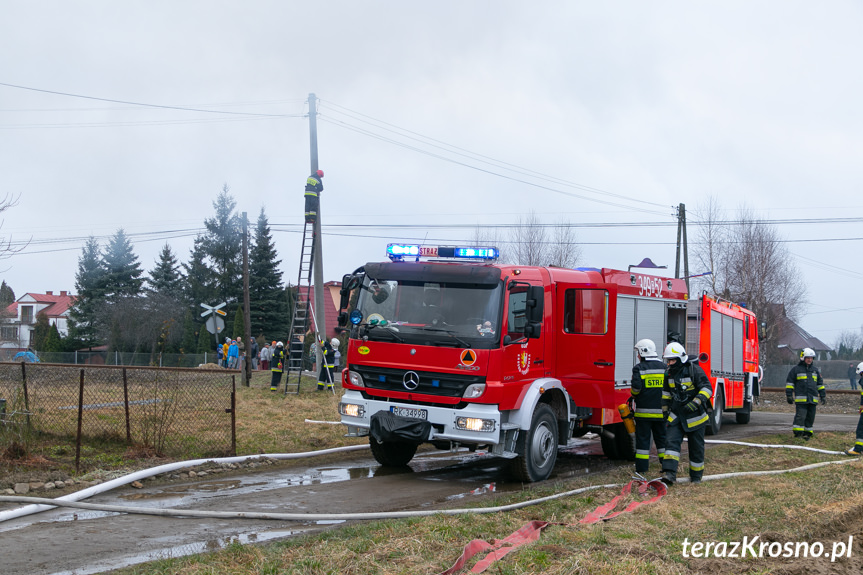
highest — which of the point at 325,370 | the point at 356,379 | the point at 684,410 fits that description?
the point at 356,379

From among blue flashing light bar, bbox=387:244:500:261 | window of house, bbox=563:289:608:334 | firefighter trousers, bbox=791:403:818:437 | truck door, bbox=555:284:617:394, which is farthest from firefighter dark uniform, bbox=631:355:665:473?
firefighter trousers, bbox=791:403:818:437

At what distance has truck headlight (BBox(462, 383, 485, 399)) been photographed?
833 cm

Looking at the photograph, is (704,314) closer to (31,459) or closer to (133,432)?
(133,432)

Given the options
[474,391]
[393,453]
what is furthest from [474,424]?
[393,453]

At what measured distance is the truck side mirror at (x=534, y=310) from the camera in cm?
870

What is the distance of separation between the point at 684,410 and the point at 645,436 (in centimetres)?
70

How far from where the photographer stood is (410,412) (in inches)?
341

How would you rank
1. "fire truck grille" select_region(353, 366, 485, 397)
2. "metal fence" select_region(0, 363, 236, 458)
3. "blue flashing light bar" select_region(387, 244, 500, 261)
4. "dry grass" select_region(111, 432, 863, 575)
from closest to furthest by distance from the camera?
"dry grass" select_region(111, 432, 863, 575) → "fire truck grille" select_region(353, 366, 485, 397) → "blue flashing light bar" select_region(387, 244, 500, 261) → "metal fence" select_region(0, 363, 236, 458)

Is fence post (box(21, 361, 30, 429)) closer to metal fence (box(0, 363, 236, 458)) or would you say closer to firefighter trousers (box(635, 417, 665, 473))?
metal fence (box(0, 363, 236, 458))

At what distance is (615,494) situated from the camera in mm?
7781

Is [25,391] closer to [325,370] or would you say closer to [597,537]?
[597,537]

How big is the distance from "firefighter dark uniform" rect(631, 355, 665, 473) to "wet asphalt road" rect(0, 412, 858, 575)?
134 centimetres

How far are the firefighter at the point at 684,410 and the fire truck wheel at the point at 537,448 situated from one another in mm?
1362

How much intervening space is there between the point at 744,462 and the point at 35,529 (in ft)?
28.9
